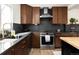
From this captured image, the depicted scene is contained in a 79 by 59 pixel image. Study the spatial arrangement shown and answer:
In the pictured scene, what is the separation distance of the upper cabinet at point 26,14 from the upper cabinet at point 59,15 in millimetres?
967

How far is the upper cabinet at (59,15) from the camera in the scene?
21.0 feet

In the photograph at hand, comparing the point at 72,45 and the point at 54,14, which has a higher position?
the point at 54,14

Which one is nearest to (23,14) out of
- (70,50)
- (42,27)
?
(42,27)

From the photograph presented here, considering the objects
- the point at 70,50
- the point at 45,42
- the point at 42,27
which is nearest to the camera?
the point at 70,50

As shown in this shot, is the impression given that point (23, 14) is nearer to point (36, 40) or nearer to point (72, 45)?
point (36, 40)

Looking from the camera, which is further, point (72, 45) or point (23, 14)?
point (23, 14)

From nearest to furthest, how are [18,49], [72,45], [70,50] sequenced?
[72,45] → [18,49] → [70,50]

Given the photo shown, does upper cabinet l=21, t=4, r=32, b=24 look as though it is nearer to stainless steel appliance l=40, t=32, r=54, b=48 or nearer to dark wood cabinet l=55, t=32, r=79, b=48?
stainless steel appliance l=40, t=32, r=54, b=48

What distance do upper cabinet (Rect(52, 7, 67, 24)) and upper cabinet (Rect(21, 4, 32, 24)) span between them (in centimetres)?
97

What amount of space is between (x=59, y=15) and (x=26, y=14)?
4.50ft

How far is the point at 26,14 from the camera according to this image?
614 centimetres

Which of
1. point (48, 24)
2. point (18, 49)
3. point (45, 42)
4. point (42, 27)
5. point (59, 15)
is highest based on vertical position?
point (59, 15)
